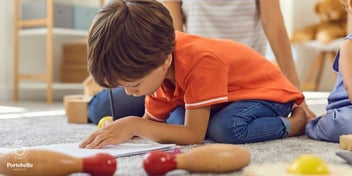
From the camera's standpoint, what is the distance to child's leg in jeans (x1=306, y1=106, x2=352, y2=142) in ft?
3.15

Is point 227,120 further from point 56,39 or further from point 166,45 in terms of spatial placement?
point 56,39

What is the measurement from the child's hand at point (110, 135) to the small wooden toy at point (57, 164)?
20 cm

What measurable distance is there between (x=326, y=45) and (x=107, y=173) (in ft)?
8.03

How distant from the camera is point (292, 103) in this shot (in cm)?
106

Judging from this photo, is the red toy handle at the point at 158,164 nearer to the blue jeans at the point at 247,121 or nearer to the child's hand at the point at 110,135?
the child's hand at the point at 110,135

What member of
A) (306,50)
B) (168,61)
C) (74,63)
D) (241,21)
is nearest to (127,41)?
(168,61)

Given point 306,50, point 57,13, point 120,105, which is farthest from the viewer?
point 306,50

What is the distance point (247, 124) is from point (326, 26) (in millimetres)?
2112

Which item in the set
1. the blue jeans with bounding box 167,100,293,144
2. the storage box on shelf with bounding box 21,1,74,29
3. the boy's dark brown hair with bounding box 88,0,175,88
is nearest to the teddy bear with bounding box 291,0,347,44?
the storage box on shelf with bounding box 21,1,74,29

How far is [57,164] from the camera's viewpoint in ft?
1.88

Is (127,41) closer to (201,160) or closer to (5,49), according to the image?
(201,160)

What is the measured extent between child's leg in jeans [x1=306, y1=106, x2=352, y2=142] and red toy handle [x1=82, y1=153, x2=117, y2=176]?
0.53 meters

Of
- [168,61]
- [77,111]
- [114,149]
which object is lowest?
[77,111]

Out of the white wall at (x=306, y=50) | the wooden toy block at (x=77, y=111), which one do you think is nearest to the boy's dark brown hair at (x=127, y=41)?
the wooden toy block at (x=77, y=111)
